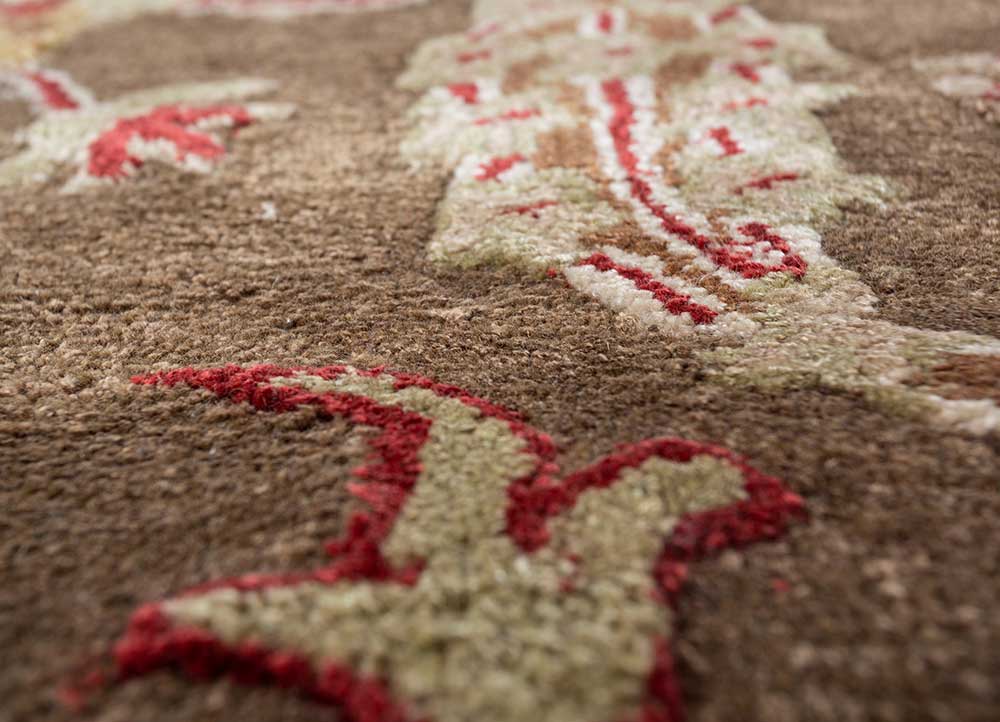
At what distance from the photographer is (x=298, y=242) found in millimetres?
1123

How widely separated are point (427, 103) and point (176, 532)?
1.07 m

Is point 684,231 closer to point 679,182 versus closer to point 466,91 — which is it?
point 679,182

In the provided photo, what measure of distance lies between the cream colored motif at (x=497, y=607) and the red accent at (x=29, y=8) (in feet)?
7.74

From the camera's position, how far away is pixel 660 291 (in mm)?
937

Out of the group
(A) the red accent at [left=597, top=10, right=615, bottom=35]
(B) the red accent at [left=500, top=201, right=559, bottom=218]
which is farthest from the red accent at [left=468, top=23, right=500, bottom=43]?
(B) the red accent at [left=500, top=201, right=559, bottom=218]

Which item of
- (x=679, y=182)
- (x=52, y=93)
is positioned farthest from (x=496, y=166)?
(x=52, y=93)

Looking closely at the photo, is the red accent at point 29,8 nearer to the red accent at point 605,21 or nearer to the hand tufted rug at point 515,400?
the hand tufted rug at point 515,400

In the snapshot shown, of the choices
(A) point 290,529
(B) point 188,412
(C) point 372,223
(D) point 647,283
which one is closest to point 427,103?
(C) point 372,223

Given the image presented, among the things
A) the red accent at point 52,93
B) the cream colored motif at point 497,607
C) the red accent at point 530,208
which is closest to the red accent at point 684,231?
the red accent at point 530,208

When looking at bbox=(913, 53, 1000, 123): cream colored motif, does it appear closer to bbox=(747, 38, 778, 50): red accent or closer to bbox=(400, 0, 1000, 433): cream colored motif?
bbox=(400, 0, 1000, 433): cream colored motif

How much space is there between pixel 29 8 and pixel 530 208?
6.76ft

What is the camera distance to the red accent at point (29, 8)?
93.6 inches

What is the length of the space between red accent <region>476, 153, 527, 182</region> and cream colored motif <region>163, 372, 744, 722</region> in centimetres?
65

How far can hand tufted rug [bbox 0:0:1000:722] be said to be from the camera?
21.8 inches
